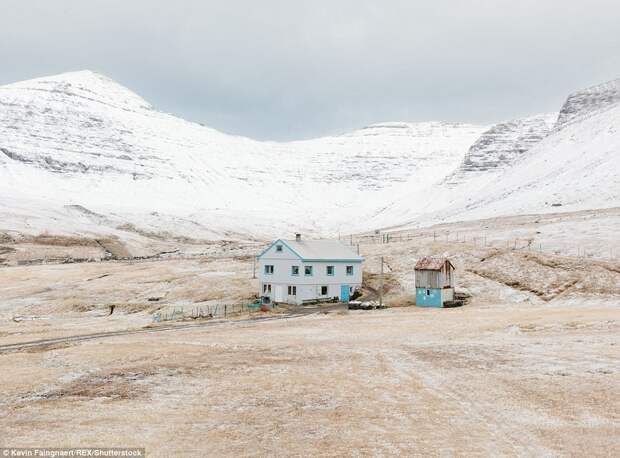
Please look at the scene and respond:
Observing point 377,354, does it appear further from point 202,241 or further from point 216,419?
point 202,241

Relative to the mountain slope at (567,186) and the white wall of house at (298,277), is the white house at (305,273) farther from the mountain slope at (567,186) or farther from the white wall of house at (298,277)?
the mountain slope at (567,186)

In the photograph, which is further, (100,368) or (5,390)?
(100,368)

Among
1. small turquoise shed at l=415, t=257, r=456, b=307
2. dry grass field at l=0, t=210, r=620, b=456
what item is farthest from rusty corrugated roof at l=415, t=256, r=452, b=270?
dry grass field at l=0, t=210, r=620, b=456

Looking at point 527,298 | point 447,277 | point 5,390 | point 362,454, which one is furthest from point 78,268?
point 362,454

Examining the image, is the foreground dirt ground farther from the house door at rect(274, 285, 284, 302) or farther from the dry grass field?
the house door at rect(274, 285, 284, 302)

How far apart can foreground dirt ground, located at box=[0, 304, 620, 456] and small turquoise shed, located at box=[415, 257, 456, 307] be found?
62.6 feet

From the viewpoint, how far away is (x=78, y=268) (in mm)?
101500

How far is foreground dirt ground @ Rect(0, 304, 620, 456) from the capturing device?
1939 centimetres

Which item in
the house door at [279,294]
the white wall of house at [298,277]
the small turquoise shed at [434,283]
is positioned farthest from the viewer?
the house door at [279,294]

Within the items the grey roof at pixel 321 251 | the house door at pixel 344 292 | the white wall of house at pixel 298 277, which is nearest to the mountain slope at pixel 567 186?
the grey roof at pixel 321 251

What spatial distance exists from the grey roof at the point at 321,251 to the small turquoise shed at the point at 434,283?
9700 millimetres

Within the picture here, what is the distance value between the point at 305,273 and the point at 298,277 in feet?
3.05

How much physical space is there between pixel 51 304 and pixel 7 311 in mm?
4768

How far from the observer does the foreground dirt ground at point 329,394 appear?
19391 millimetres
